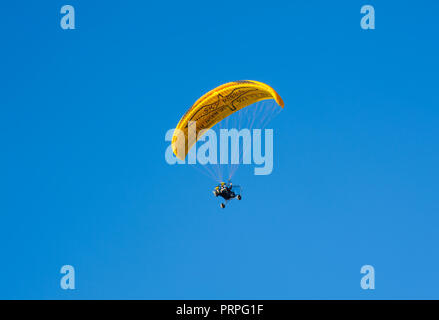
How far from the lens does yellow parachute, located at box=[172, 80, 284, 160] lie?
45344 millimetres

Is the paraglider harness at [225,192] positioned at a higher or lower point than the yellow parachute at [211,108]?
lower

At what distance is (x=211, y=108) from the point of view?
46.6m

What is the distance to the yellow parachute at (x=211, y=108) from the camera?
45344 mm

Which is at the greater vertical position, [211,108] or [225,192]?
[211,108]

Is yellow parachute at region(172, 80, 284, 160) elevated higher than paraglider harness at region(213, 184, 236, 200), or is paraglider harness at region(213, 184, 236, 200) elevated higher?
yellow parachute at region(172, 80, 284, 160)
